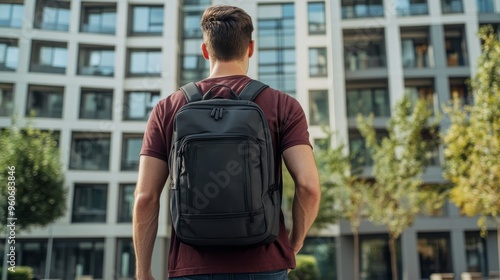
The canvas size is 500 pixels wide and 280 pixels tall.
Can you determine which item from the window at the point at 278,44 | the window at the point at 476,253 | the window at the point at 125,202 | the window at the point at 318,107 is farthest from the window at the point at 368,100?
the window at the point at 125,202

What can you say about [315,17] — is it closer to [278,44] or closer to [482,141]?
[278,44]

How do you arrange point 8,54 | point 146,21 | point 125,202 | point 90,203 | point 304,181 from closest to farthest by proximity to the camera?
1. point 304,181
2. point 8,54
3. point 90,203
4. point 125,202
5. point 146,21

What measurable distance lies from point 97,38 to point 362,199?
12.7 meters

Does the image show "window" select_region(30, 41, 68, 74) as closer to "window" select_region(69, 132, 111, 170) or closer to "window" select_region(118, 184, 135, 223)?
"window" select_region(69, 132, 111, 170)

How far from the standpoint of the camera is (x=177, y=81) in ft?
64.0

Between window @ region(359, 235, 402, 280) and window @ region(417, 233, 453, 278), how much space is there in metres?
0.91

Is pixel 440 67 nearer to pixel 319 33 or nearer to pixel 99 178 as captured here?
pixel 319 33

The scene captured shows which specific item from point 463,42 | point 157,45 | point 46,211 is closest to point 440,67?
point 463,42

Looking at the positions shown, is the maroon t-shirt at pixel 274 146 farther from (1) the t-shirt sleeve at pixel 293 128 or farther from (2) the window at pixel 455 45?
(2) the window at pixel 455 45

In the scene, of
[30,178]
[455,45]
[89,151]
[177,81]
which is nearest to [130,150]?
[89,151]

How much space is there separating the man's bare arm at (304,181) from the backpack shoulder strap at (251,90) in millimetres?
191

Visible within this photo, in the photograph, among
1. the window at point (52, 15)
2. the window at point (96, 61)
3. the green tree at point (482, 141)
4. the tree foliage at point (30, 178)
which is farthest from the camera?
the window at point (96, 61)

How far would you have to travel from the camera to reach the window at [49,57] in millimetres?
18344

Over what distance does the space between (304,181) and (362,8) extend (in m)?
19.1
